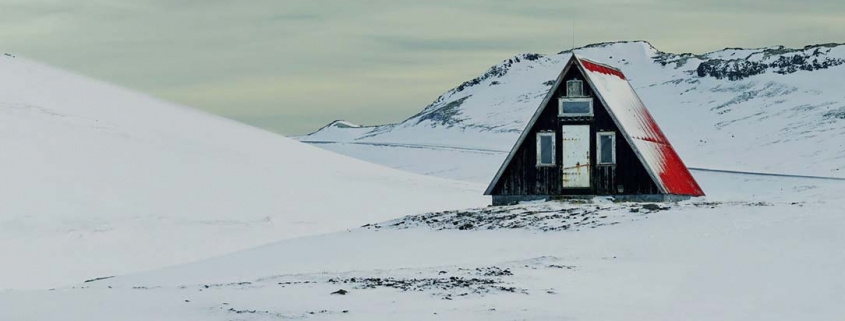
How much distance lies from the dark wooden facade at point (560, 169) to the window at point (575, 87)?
114 millimetres

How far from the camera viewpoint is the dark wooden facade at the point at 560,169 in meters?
38.3

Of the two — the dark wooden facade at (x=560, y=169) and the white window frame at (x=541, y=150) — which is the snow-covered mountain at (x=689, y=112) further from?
the white window frame at (x=541, y=150)

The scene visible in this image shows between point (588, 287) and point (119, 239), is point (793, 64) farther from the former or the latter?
point (588, 287)

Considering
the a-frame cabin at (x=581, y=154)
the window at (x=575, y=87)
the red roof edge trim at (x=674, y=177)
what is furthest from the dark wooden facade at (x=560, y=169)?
the red roof edge trim at (x=674, y=177)

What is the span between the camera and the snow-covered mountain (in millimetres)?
89125

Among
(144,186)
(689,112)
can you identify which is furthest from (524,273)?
(689,112)

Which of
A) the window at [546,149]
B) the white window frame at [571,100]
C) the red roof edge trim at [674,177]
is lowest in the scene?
the red roof edge trim at [674,177]

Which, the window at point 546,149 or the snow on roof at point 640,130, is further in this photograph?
the window at point 546,149

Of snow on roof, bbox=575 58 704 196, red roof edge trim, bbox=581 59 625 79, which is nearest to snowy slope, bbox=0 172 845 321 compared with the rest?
snow on roof, bbox=575 58 704 196

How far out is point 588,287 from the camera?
59.7ft

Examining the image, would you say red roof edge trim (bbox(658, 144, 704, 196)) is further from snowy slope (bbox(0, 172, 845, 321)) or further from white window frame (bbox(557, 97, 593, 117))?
snowy slope (bbox(0, 172, 845, 321))

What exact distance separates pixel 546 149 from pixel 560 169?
0.79m

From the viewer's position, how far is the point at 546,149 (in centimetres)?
3925

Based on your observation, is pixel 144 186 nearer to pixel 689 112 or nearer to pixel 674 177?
pixel 674 177
